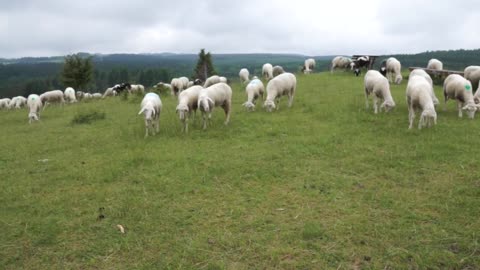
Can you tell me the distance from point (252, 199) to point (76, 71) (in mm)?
35049

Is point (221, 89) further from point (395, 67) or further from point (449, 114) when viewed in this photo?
point (395, 67)

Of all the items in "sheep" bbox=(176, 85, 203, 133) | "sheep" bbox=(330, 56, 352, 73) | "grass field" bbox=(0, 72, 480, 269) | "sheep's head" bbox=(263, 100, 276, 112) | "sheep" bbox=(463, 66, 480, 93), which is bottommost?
"grass field" bbox=(0, 72, 480, 269)

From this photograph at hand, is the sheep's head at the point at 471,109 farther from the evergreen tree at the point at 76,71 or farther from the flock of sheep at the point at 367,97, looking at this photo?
the evergreen tree at the point at 76,71

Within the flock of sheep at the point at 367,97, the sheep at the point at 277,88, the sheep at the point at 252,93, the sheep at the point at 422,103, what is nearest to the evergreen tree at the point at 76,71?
the flock of sheep at the point at 367,97

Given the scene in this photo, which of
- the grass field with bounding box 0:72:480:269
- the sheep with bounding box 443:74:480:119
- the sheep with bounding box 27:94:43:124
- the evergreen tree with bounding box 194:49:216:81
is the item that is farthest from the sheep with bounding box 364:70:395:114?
the evergreen tree with bounding box 194:49:216:81

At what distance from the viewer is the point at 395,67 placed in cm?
2555

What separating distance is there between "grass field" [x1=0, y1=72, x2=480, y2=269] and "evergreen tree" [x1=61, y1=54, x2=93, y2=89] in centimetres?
2575

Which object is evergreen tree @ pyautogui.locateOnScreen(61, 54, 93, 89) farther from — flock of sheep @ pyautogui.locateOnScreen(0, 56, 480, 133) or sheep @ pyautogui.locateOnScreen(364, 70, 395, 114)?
sheep @ pyautogui.locateOnScreen(364, 70, 395, 114)

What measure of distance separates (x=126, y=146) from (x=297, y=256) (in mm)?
8550

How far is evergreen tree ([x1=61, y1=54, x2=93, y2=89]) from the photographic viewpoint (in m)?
37.4

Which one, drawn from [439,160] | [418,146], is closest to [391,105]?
[418,146]

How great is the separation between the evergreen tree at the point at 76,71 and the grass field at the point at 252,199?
2575cm

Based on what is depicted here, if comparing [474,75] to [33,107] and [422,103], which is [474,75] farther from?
[33,107]

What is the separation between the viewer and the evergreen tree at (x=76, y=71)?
37.4 m
